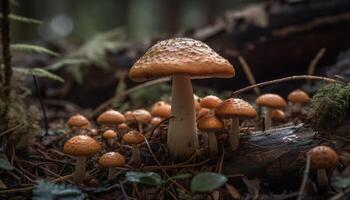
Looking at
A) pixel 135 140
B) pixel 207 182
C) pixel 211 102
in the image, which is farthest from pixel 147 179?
pixel 211 102

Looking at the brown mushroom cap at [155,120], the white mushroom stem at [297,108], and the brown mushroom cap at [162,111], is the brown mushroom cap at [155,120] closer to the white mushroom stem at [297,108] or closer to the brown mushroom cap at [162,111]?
the brown mushroom cap at [162,111]

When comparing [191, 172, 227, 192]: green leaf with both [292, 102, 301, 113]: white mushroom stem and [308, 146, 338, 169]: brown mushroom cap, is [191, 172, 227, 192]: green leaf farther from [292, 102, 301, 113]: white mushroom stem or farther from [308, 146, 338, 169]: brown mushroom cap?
[292, 102, 301, 113]: white mushroom stem

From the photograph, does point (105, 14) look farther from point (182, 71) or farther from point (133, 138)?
point (182, 71)

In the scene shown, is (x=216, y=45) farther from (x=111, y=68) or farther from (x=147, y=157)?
(x=147, y=157)

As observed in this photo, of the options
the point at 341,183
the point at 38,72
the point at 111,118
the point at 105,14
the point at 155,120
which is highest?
the point at 105,14

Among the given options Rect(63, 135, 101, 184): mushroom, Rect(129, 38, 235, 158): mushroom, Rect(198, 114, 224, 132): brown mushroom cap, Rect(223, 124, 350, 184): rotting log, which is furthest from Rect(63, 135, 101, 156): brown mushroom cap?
Rect(223, 124, 350, 184): rotting log

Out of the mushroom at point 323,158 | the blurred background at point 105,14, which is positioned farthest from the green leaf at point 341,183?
the blurred background at point 105,14
